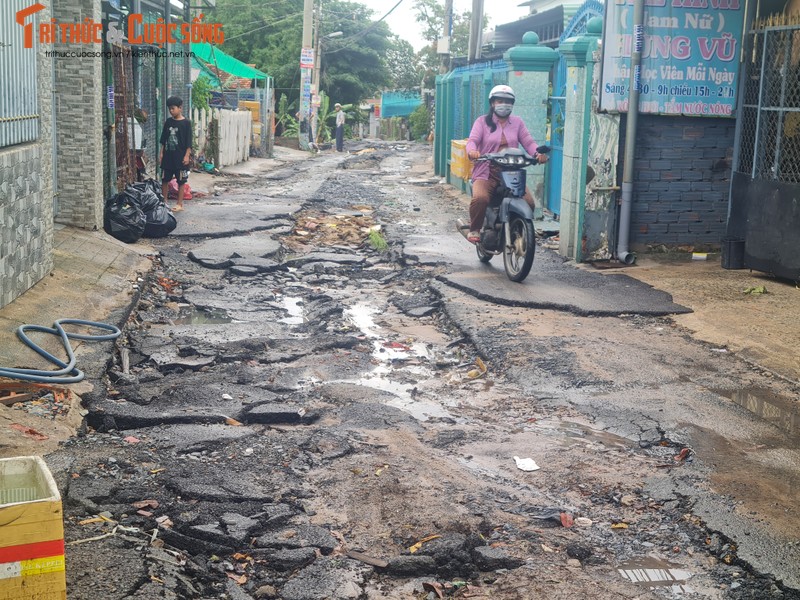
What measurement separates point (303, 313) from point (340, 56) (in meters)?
47.9

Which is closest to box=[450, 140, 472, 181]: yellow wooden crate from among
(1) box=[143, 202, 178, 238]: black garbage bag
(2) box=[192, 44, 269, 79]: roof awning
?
(1) box=[143, 202, 178, 238]: black garbage bag

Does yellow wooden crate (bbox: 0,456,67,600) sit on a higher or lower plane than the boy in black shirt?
lower

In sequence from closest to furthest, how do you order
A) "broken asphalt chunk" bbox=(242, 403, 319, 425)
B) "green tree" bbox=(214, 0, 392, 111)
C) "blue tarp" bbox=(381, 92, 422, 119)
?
"broken asphalt chunk" bbox=(242, 403, 319, 425) < "green tree" bbox=(214, 0, 392, 111) < "blue tarp" bbox=(381, 92, 422, 119)

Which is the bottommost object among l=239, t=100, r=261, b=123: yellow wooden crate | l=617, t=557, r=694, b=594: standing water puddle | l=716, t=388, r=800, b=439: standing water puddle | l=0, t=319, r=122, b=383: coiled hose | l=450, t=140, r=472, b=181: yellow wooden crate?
l=617, t=557, r=694, b=594: standing water puddle

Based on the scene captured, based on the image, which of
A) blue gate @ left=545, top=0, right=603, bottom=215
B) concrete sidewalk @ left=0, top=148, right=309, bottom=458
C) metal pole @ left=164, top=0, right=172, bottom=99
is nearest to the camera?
concrete sidewalk @ left=0, top=148, right=309, bottom=458

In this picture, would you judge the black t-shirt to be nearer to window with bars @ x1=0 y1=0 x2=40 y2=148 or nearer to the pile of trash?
the pile of trash

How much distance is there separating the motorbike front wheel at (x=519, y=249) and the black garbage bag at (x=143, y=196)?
4.83 meters

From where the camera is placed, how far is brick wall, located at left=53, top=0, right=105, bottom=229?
1066 centimetres

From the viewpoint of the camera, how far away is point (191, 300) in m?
8.89

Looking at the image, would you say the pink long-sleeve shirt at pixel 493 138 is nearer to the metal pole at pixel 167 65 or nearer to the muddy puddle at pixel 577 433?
the muddy puddle at pixel 577 433

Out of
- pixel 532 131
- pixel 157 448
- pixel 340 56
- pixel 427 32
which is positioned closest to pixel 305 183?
pixel 532 131

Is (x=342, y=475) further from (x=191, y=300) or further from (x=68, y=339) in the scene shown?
(x=191, y=300)

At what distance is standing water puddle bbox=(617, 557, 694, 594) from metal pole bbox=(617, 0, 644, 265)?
23.5 feet

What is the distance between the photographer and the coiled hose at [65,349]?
5434 mm
